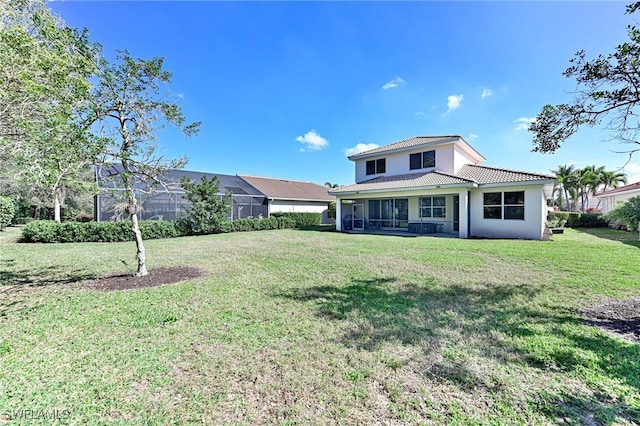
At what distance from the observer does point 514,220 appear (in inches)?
574

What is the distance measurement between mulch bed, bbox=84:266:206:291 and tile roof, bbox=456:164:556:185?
15030 millimetres

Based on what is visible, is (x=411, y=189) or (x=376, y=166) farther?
(x=376, y=166)

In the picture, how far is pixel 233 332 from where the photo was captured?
4.11 m

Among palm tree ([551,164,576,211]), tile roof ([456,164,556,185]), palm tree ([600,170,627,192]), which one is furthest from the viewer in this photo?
palm tree ([551,164,576,211])

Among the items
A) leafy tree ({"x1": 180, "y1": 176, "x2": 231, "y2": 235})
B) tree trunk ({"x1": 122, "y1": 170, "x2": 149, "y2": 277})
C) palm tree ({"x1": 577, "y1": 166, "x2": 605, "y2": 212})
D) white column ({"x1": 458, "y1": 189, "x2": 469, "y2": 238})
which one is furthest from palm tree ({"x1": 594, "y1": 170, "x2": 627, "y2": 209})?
tree trunk ({"x1": 122, "y1": 170, "x2": 149, "y2": 277})

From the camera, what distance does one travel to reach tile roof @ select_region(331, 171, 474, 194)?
613 inches

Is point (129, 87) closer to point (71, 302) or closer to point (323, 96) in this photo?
point (71, 302)

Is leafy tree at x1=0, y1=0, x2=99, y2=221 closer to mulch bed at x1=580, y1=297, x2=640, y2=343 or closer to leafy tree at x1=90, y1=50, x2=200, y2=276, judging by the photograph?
leafy tree at x1=90, y1=50, x2=200, y2=276

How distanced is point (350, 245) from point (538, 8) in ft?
32.6

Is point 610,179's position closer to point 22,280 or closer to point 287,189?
point 287,189

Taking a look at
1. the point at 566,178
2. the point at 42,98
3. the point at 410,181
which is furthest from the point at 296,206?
the point at 566,178

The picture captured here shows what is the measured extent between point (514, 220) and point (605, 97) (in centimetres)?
1160

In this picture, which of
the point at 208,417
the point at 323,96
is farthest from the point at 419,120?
the point at 208,417

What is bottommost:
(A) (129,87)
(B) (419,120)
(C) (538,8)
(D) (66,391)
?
(D) (66,391)
